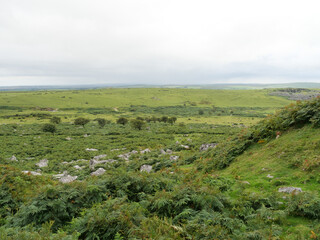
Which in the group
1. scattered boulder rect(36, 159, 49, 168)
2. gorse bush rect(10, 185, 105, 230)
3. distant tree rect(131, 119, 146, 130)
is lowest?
scattered boulder rect(36, 159, 49, 168)

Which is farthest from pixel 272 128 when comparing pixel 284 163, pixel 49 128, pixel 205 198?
pixel 49 128

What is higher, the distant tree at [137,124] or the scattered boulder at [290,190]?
the scattered boulder at [290,190]

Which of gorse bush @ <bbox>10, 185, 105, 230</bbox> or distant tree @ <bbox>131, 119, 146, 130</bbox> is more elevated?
gorse bush @ <bbox>10, 185, 105, 230</bbox>

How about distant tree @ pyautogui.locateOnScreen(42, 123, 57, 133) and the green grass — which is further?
distant tree @ pyautogui.locateOnScreen(42, 123, 57, 133)

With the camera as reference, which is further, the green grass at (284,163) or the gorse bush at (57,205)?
the green grass at (284,163)

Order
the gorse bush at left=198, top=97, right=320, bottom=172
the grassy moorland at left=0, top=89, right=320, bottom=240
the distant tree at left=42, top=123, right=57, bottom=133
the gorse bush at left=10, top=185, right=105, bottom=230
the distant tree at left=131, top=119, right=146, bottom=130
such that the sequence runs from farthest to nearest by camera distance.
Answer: the distant tree at left=131, top=119, right=146, bottom=130
the distant tree at left=42, top=123, right=57, bottom=133
the gorse bush at left=198, top=97, right=320, bottom=172
the gorse bush at left=10, top=185, right=105, bottom=230
the grassy moorland at left=0, top=89, right=320, bottom=240

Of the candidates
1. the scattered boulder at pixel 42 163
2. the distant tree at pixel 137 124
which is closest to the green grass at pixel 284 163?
the scattered boulder at pixel 42 163

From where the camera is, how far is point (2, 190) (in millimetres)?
10797

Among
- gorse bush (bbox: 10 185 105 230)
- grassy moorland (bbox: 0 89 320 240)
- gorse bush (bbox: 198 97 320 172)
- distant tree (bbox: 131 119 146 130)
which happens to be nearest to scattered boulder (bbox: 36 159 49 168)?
grassy moorland (bbox: 0 89 320 240)

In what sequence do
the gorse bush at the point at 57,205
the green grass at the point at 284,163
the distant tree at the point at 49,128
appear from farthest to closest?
the distant tree at the point at 49,128
the green grass at the point at 284,163
the gorse bush at the point at 57,205

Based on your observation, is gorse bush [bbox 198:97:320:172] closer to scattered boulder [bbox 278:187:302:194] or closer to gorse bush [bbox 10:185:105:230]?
scattered boulder [bbox 278:187:302:194]

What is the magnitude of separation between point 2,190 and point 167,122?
6387 centimetres

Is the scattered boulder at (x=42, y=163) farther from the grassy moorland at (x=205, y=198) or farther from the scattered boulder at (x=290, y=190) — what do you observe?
the scattered boulder at (x=290, y=190)

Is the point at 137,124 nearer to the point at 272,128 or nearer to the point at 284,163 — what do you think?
the point at 272,128
